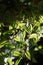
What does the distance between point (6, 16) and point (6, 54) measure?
0.32 m

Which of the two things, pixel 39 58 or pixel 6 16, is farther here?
pixel 39 58

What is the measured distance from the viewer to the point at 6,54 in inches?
68.9

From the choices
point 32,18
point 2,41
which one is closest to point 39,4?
point 32,18

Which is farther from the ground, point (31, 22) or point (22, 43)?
point (31, 22)

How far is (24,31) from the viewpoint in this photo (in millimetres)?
1798

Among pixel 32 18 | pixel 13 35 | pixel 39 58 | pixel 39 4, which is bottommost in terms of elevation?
pixel 39 58

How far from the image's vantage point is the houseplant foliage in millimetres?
1771

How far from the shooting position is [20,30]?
5.93 feet

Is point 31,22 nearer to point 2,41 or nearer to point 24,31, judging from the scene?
point 24,31

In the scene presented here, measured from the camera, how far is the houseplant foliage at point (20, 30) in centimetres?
177

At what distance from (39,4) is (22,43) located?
37 cm

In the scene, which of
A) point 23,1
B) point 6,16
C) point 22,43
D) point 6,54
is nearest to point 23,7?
point 23,1

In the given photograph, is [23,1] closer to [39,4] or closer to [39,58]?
[39,4]

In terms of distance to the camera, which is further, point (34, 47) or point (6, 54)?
point (34, 47)
